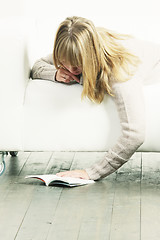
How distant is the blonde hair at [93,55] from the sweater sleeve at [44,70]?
15 cm

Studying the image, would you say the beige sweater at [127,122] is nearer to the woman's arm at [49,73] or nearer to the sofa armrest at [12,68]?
the woman's arm at [49,73]

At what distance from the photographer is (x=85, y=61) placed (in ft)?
5.36

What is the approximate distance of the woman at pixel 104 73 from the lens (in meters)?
1.63

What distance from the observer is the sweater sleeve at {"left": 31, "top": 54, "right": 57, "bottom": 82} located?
6.08 feet

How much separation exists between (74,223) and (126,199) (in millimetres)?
254

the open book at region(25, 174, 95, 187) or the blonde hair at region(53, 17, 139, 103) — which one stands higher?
the blonde hair at region(53, 17, 139, 103)

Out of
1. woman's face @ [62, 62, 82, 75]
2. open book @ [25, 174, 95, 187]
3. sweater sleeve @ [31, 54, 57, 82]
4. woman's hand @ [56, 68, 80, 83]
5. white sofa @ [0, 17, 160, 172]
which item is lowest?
open book @ [25, 174, 95, 187]

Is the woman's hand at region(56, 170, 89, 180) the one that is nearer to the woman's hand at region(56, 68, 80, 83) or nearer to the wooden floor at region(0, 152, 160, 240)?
the wooden floor at region(0, 152, 160, 240)

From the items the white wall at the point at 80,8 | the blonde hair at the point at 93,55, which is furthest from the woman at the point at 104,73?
the white wall at the point at 80,8

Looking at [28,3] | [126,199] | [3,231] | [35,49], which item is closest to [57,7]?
[28,3]

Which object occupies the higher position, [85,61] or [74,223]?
[85,61]

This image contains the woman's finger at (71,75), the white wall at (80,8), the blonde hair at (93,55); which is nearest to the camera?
the blonde hair at (93,55)

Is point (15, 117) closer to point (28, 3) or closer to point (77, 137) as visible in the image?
point (77, 137)

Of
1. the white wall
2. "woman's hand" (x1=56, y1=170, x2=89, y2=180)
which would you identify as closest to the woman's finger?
"woman's hand" (x1=56, y1=170, x2=89, y2=180)
